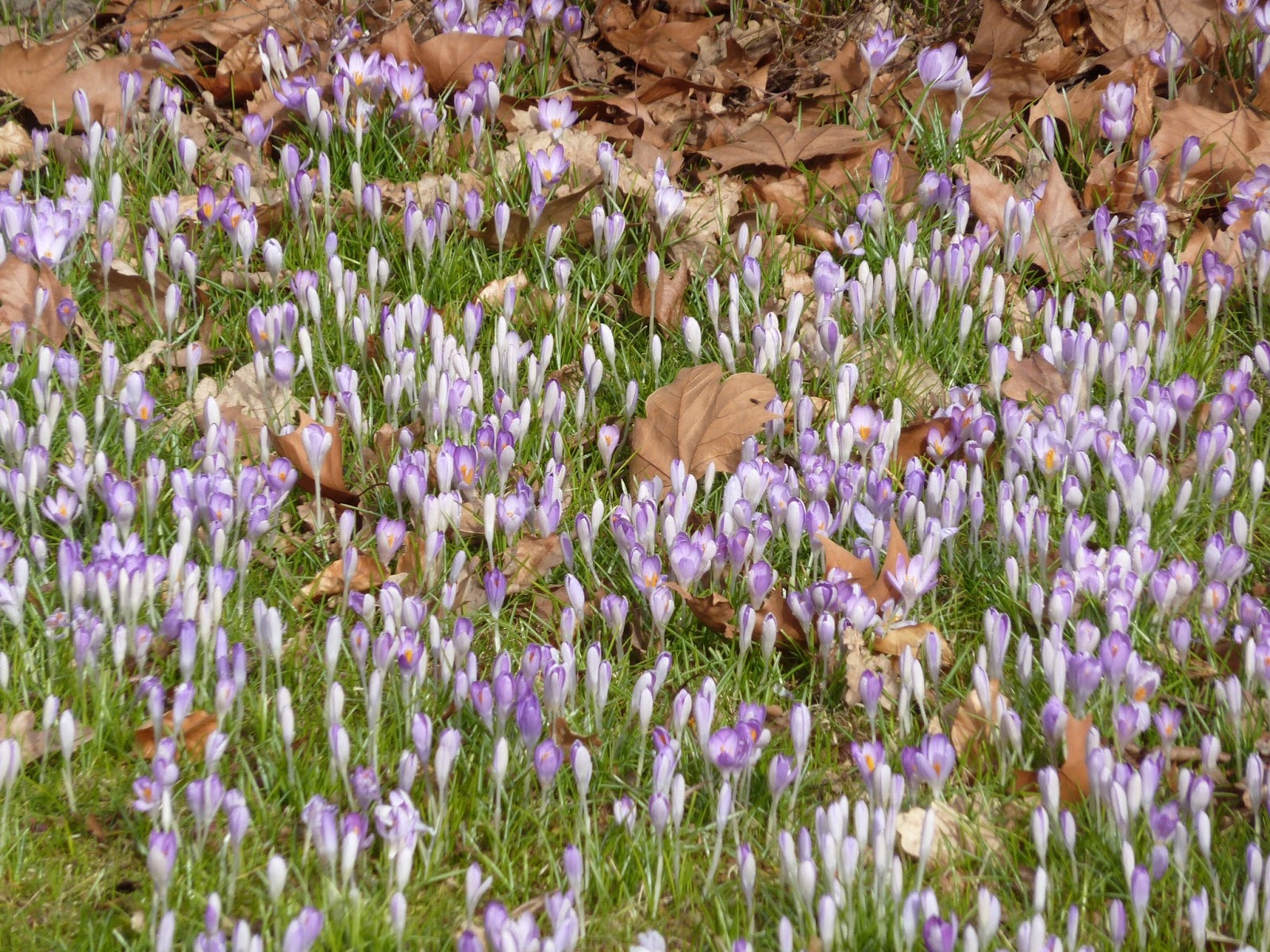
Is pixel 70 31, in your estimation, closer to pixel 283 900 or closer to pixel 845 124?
pixel 845 124

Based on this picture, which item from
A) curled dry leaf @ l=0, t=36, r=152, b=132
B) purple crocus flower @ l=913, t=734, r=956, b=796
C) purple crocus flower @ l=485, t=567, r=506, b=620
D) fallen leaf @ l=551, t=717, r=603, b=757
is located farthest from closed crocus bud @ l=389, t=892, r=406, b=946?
curled dry leaf @ l=0, t=36, r=152, b=132

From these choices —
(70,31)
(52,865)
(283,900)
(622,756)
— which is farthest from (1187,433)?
(70,31)

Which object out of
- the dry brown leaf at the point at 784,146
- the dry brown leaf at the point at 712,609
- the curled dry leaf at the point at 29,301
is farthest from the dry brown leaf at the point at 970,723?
the curled dry leaf at the point at 29,301

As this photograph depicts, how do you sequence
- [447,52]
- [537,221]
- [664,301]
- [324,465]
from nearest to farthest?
[324,465], [664,301], [537,221], [447,52]

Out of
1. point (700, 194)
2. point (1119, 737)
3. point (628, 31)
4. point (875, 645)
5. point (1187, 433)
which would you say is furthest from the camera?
point (628, 31)

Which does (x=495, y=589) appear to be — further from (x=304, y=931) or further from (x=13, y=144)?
(x=13, y=144)

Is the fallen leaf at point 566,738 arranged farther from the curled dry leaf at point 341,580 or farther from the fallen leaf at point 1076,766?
the fallen leaf at point 1076,766

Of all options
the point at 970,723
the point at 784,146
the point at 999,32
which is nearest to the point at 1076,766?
the point at 970,723
